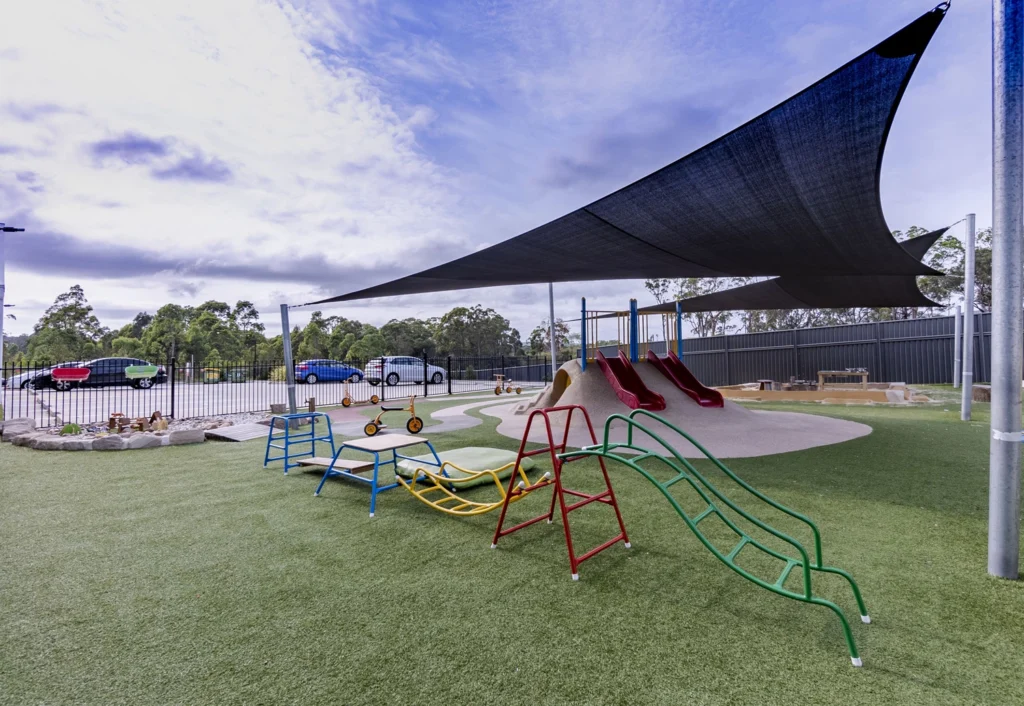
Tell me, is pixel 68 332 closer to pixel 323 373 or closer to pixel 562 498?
pixel 323 373

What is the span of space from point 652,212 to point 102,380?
70.1 ft

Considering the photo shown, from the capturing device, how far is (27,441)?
254 inches

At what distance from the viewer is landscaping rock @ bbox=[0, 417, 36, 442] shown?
6914 mm

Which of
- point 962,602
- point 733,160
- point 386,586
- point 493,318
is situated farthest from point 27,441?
point 493,318

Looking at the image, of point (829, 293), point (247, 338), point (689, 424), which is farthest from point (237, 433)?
point (247, 338)

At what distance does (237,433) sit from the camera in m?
7.18

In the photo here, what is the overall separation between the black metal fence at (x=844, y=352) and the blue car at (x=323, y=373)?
12860 mm

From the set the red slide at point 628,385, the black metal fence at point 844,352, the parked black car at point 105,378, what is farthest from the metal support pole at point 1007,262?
the parked black car at point 105,378

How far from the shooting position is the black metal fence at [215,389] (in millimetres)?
11039

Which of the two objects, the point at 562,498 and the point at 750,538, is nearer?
the point at 750,538

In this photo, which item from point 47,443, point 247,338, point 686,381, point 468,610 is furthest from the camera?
point 247,338

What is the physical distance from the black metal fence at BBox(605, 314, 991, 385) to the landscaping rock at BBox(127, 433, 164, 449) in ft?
26.7

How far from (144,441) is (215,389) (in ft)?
47.5

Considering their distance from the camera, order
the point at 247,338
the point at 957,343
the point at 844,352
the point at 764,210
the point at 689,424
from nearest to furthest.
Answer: the point at 764,210 < the point at 689,424 < the point at 957,343 < the point at 844,352 < the point at 247,338
